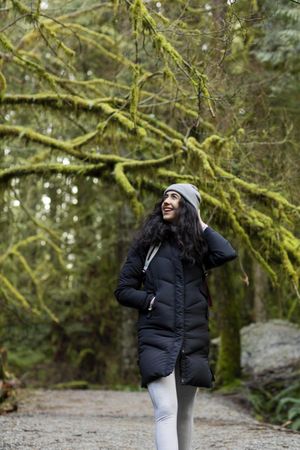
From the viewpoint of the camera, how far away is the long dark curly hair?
4707 millimetres

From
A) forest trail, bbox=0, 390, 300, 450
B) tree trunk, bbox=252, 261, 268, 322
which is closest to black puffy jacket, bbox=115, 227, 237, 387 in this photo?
forest trail, bbox=0, 390, 300, 450

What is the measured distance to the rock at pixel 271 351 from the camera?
1255cm

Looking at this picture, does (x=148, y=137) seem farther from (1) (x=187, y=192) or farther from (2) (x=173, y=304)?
(2) (x=173, y=304)

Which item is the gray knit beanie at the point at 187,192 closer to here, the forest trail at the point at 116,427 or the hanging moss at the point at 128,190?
the forest trail at the point at 116,427

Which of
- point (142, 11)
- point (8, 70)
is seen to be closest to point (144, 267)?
point (142, 11)

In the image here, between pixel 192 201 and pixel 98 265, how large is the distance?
44.1 ft

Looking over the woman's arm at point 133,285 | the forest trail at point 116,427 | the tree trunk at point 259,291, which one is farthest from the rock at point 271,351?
the woman's arm at point 133,285

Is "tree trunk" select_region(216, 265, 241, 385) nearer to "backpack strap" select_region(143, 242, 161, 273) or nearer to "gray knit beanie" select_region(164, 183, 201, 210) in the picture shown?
"gray knit beanie" select_region(164, 183, 201, 210)

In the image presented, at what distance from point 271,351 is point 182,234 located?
30.7 ft

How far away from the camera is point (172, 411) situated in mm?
4301

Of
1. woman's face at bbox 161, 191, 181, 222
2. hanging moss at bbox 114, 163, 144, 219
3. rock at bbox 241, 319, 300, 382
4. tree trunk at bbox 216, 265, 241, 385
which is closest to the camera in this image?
woman's face at bbox 161, 191, 181, 222

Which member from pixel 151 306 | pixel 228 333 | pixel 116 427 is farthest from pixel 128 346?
pixel 151 306

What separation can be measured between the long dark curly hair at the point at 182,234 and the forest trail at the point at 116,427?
244 cm

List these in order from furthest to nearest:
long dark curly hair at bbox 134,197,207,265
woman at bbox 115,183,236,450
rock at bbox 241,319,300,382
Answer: rock at bbox 241,319,300,382, long dark curly hair at bbox 134,197,207,265, woman at bbox 115,183,236,450
